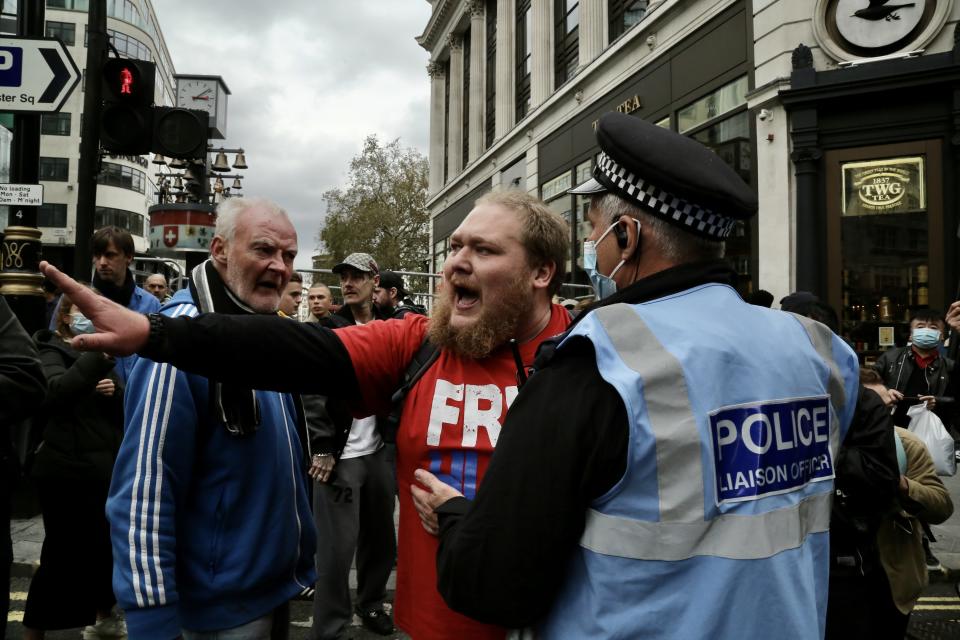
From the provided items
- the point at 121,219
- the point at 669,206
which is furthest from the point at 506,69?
the point at 121,219

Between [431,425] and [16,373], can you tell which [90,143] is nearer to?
[16,373]

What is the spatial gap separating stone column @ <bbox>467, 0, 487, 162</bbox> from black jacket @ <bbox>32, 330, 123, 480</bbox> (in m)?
29.2

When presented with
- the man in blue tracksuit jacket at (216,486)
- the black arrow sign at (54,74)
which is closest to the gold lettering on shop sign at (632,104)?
the black arrow sign at (54,74)

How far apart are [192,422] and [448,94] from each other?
39.3 m

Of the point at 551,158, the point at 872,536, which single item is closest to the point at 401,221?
the point at 551,158

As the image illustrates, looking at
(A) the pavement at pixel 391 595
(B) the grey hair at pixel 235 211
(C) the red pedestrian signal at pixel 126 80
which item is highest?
(C) the red pedestrian signal at pixel 126 80

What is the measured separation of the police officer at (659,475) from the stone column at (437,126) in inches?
1548

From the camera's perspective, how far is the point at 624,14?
18.6m

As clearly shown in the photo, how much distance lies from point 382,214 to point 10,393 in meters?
38.7

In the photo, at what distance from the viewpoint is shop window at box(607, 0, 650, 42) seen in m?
17.7

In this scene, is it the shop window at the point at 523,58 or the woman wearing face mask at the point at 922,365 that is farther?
the shop window at the point at 523,58

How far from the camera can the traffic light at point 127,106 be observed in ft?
19.8

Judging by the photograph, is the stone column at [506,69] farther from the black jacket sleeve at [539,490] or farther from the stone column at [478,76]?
the black jacket sleeve at [539,490]

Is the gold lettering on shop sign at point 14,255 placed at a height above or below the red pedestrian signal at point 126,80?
below
